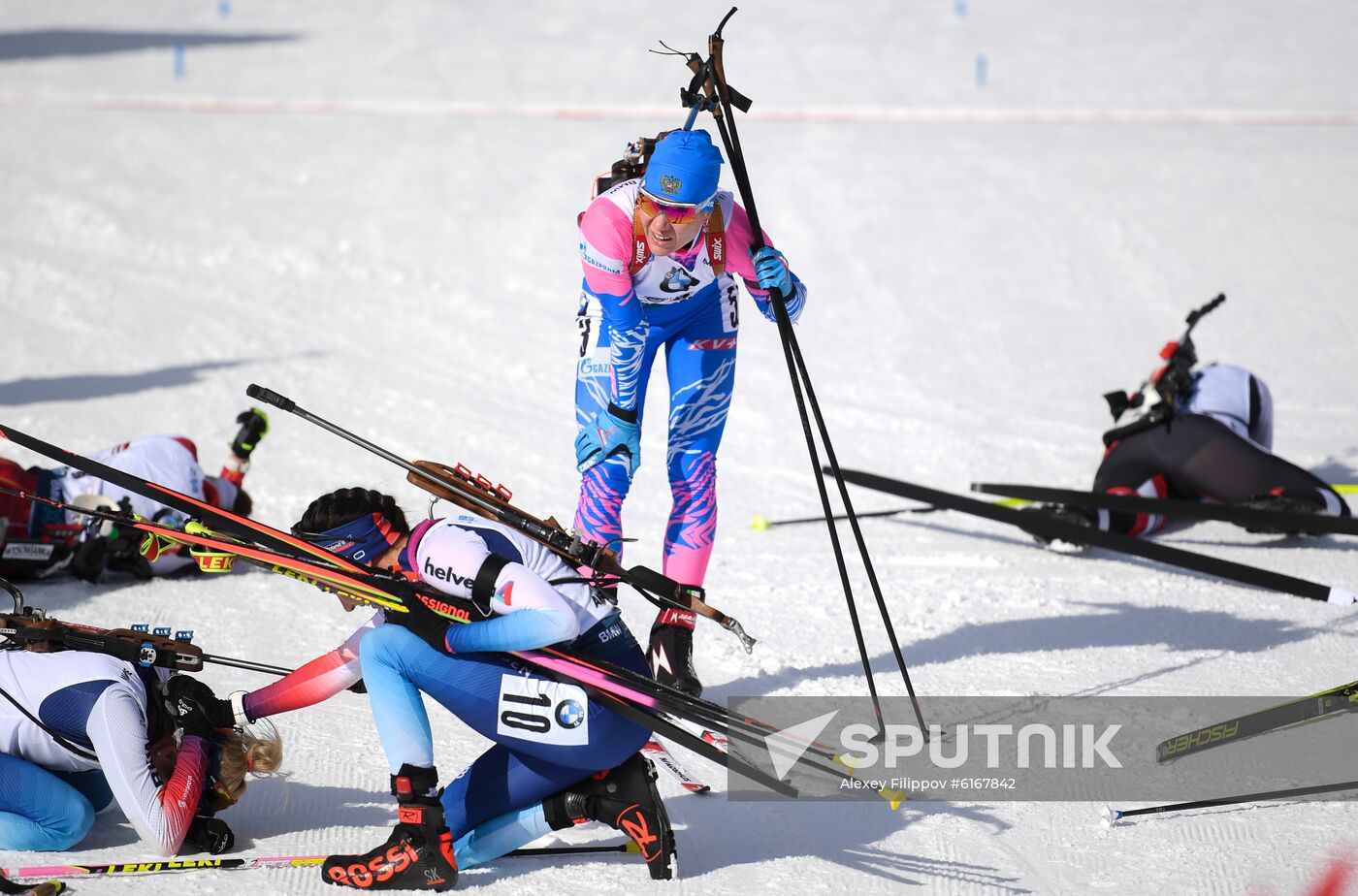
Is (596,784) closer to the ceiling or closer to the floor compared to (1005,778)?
closer to the floor

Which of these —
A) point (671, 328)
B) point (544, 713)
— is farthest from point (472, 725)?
point (671, 328)

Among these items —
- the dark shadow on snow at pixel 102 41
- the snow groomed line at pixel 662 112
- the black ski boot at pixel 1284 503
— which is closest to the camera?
the black ski boot at pixel 1284 503

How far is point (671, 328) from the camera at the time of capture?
478cm

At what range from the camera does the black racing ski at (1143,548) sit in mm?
5262

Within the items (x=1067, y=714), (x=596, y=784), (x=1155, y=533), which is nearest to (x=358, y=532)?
(x=596, y=784)

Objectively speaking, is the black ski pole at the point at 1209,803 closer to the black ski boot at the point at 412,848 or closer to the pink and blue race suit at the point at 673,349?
the pink and blue race suit at the point at 673,349

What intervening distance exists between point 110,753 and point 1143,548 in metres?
3.73

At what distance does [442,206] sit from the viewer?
11227mm

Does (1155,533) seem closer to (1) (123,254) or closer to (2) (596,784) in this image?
(2) (596,784)

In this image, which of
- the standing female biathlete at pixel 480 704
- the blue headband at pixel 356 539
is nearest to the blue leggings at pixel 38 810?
the standing female biathlete at pixel 480 704

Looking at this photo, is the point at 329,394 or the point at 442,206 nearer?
the point at 329,394

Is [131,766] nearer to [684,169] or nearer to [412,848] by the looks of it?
[412,848]

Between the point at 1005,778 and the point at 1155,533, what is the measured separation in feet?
8.85

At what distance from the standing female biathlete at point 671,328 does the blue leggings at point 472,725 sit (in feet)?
2.93
